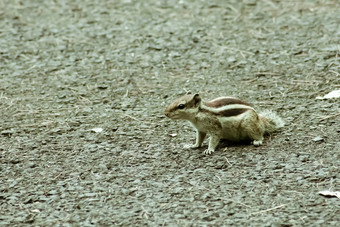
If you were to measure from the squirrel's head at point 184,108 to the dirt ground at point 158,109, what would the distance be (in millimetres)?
312

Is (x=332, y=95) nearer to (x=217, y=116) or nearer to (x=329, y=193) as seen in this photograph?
(x=217, y=116)

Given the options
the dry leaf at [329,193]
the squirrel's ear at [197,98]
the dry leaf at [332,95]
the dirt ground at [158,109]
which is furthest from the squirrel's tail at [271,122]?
the dry leaf at [329,193]

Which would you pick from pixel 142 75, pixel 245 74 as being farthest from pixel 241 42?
pixel 142 75

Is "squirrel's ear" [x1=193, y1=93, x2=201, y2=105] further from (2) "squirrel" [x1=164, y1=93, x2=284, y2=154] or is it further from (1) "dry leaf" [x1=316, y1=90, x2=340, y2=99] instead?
(1) "dry leaf" [x1=316, y1=90, x2=340, y2=99]

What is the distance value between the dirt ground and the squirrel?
13cm

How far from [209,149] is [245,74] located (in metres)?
1.83

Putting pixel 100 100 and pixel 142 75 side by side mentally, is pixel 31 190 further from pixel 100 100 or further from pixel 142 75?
pixel 142 75

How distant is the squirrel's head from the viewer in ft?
14.5

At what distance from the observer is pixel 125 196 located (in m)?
3.83

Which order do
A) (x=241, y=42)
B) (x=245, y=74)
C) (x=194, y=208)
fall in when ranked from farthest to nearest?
1. (x=241, y=42)
2. (x=245, y=74)
3. (x=194, y=208)

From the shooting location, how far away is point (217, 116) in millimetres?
4434

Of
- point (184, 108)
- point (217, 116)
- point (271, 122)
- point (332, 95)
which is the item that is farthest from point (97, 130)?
point (332, 95)

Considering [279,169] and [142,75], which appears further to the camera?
[142,75]

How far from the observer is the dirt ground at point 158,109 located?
12.1 feet
